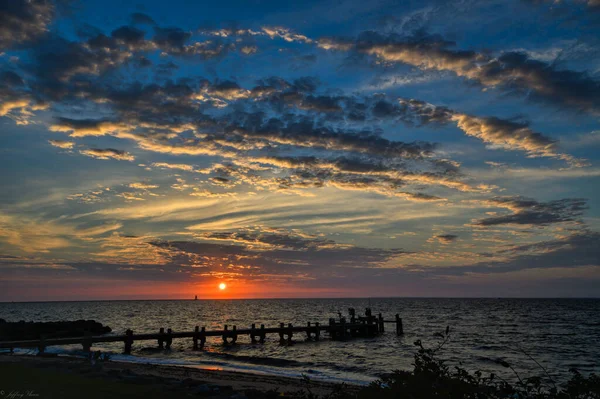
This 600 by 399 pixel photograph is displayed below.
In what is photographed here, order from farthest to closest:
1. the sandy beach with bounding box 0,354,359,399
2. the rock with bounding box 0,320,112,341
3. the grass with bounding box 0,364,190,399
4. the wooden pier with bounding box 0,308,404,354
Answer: the rock with bounding box 0,320,112,341 → the wooden pier with bounding box 0,308,404,354 → the sandy beach with bounding box 0,354,359,399 → the grass with bounding box 0,364,190,399

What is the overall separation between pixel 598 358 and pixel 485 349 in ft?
29.0

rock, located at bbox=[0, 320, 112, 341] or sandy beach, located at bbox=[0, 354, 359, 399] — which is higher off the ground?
sandy beach, located at bbox=[0, 354, 359, 399]

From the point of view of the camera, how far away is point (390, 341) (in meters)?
48.5

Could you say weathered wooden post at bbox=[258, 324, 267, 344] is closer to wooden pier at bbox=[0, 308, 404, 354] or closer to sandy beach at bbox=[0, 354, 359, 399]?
wooden pier at bbox=[0, 308, 404, 354]

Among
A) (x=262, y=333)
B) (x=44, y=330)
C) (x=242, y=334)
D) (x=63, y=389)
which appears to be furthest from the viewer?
(x=44, y=330)

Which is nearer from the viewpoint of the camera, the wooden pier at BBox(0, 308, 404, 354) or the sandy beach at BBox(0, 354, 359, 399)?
the sandy beach at BBox(0, 354, 359, 399)

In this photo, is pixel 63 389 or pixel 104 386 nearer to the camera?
pixel 63 389

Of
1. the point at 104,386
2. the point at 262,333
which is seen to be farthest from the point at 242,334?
the point at 104,386

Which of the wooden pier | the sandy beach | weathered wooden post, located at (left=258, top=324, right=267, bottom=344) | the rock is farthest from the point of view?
the rock

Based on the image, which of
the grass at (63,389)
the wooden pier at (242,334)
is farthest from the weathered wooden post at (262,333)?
the grass at (63,389)

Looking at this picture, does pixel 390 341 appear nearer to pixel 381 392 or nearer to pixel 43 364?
pixel 43 364

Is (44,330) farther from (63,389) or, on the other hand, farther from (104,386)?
(63,389)

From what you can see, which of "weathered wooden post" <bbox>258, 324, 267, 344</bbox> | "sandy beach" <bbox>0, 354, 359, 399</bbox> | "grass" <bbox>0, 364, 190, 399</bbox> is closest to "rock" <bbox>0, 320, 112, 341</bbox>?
"weathered wooden post" <bbox>258, 324, 267, 344</bbox>

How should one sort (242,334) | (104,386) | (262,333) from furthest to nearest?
(242,334) → (262,333) → (104,386)
